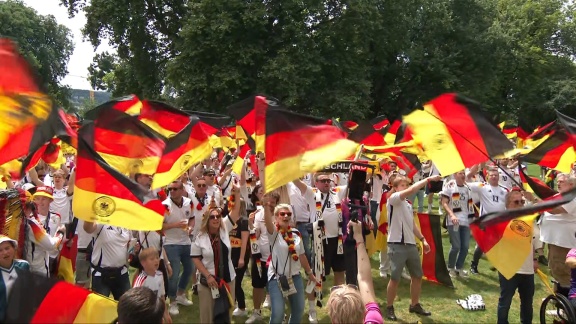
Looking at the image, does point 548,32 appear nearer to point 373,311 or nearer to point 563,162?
point 563,162

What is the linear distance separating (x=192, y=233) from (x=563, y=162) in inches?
206

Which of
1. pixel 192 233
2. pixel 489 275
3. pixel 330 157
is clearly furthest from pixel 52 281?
pixel 489 275

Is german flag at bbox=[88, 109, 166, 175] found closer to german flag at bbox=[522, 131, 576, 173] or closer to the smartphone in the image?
the smartphone

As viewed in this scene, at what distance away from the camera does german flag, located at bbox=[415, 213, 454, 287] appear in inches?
364

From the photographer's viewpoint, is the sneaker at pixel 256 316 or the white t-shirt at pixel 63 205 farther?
the white t-shirt at pixel 63 205

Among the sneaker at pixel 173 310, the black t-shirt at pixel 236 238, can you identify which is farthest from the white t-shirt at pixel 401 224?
the sneaker at pixel 173 310

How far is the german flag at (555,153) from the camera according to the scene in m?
6.38

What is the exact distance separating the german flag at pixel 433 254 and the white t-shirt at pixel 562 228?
215cm

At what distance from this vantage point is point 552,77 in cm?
4909

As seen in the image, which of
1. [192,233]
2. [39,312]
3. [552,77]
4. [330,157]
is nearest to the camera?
[39,312]

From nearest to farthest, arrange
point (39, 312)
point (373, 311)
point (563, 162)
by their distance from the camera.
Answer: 1. point (39, 312)
2. point (373, 311)
3. point (563, 162)

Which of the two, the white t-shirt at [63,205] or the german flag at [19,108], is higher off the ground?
the german flag at [19,108]

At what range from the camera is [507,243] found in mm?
5461

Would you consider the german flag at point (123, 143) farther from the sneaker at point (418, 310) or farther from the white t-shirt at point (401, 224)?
the sneaker at point (418, 310)
